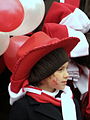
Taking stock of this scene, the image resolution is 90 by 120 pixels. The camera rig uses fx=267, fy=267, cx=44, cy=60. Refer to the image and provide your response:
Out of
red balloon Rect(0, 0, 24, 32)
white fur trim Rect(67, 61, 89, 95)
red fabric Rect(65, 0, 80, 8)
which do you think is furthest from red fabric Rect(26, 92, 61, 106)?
red fabric Rect(65, 0, 80, 8)

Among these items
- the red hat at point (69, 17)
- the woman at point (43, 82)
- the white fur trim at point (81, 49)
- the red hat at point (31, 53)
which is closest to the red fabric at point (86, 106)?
the white fur trim at point (81, 49)

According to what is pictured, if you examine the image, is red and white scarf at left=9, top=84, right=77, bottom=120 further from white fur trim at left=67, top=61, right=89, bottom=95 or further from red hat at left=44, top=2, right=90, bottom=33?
red hat at left=44, top=2, right=90, bottom=33

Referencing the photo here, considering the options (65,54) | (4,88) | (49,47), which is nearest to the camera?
(49,47)

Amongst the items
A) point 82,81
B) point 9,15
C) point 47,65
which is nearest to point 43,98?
point 47,65

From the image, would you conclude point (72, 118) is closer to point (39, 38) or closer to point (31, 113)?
point (31, 113)

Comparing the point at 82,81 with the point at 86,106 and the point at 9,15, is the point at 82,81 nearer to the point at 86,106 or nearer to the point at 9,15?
the point at 86,106

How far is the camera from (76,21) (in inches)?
67.5

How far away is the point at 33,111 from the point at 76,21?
745 millimetres

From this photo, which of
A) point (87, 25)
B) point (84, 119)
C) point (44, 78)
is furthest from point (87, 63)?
point (44, 78)

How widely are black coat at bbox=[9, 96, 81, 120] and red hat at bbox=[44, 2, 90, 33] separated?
2.25 feet

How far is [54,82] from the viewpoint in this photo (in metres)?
1.20

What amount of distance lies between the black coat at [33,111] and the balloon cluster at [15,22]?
0.68 ft

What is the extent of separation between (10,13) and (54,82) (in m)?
0.37

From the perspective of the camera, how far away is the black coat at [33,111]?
1.20 meters
